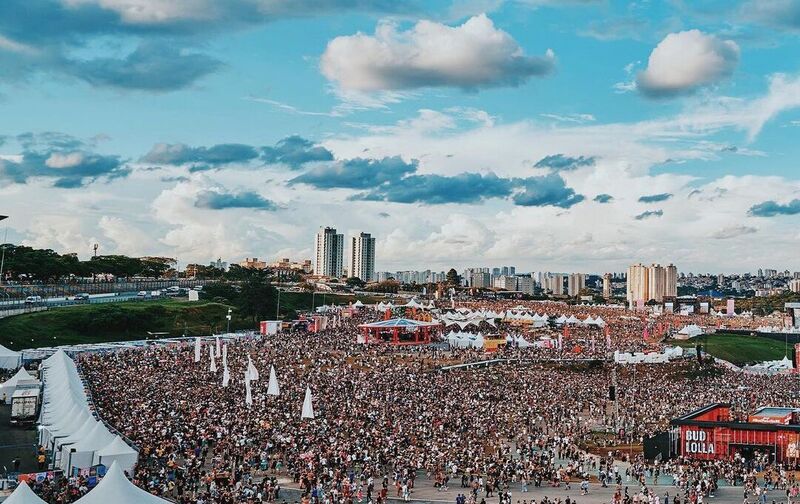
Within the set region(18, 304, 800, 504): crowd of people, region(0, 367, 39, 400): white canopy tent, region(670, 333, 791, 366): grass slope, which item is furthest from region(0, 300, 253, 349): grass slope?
region(670, 333, 791, 366): grass slope

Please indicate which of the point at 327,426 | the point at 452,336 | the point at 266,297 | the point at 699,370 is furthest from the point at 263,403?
the point at 266,297

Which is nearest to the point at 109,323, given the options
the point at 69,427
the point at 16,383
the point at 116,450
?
the point at 16,383

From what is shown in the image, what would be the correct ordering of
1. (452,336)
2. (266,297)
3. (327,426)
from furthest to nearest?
1. (266,297)
2. (452,336)
3. (327,426)

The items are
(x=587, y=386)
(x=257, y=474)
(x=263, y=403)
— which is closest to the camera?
(x=257, y=474)

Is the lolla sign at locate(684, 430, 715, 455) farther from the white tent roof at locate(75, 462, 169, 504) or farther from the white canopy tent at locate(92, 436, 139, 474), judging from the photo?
the white tent roof at locate(75, 462, 169, 504)

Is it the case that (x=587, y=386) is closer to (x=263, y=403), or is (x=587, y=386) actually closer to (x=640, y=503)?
(x=263, y=403)

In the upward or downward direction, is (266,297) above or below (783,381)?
above

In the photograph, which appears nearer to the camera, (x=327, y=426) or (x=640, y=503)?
(x=640, y=503)
